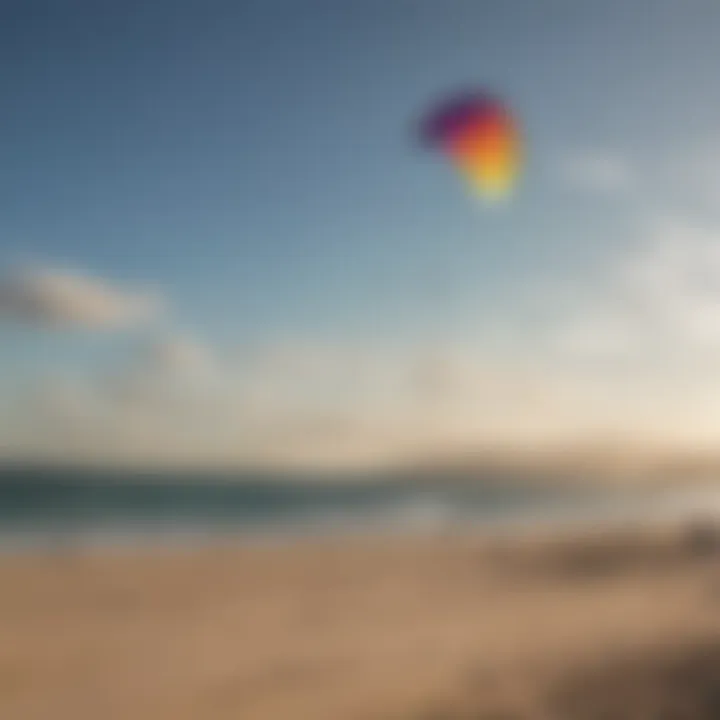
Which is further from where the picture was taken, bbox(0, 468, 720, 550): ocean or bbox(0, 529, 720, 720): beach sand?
bbox(0, 468, 720, 550): ocean

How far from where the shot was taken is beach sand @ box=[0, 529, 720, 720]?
5.54 meters

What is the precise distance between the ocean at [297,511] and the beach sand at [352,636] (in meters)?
4.09

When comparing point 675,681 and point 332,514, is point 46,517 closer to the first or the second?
point 332,514

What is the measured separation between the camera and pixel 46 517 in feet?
69.2

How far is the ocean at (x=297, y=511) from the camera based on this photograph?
57.9ft

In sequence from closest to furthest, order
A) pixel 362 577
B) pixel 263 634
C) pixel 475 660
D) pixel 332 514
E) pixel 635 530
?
pixel 475 660, pixel 263 634, pixel 362 577, pixel 635 530, pixel 332 514

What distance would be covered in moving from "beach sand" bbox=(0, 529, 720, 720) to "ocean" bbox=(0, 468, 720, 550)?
4.09 metres

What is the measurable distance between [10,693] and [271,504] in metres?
24.0

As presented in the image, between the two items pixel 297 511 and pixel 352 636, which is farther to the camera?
pixel 297 511

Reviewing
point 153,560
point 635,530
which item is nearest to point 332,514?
point 635,530

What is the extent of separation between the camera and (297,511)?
27.0 meters

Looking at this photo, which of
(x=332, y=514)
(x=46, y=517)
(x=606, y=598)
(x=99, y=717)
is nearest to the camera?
(x=99, y=717)

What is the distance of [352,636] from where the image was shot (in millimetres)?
7703

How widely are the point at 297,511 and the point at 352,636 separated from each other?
19515mm
